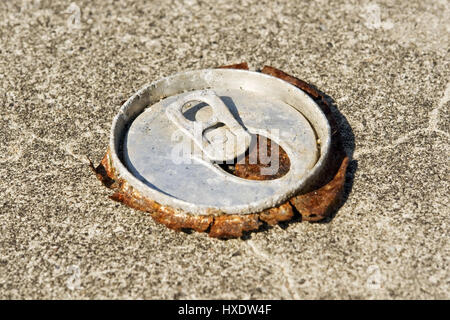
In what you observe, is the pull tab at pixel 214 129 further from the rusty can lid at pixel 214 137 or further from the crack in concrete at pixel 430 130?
the crack in concrete at pixel 430 130

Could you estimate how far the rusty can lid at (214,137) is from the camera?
6.55 ft

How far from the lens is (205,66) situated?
9.02ft

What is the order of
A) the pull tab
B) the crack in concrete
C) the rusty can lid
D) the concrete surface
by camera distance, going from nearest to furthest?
1. the concrete surface
2. the rusty can lid
3. the pull tab
4. the crack in concrete

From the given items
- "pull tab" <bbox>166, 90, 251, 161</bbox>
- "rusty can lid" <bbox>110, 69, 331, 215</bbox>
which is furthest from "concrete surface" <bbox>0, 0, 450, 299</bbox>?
"pull tab" <bbox>166, 90, 251, 161</bbox>

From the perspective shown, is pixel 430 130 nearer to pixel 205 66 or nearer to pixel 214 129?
pixel 214 129

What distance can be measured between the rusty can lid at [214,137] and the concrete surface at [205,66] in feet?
0.50

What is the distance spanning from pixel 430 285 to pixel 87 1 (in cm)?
233

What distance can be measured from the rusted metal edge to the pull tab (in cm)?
27

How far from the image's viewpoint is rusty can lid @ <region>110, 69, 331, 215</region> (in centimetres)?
200

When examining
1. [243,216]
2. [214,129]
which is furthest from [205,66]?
[243,216]

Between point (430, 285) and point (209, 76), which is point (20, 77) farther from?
point (430, 285)

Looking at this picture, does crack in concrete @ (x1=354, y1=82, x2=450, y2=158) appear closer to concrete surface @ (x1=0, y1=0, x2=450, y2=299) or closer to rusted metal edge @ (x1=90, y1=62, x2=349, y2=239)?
concrete surface @ (x1=0, y1=0, x2=450, y2=299)

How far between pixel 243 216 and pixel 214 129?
1.48 feet

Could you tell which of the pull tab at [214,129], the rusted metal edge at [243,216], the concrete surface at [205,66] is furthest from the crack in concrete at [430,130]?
the pull tab at [214,129]
